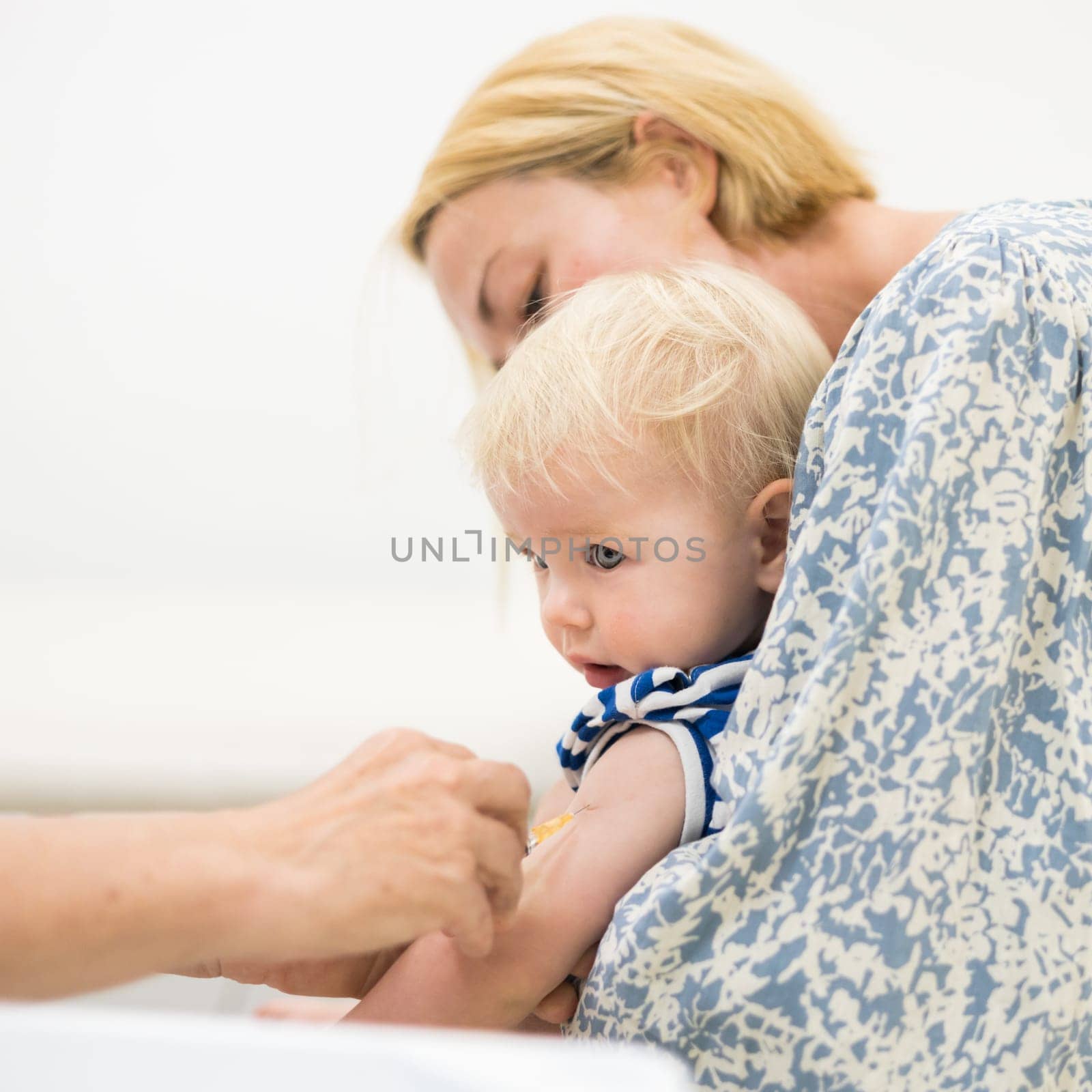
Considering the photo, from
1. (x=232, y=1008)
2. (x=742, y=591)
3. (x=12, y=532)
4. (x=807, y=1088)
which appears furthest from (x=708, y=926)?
(x=12, y=532)

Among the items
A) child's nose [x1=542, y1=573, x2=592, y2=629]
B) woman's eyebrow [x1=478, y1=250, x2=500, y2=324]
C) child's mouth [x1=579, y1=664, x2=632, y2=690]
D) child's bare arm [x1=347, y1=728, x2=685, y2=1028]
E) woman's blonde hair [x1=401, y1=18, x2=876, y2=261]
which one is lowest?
child's bare arm [x1=347, y1=728, x2=685, y2=1028]

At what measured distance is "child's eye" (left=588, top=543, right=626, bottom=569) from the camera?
2.81 ft

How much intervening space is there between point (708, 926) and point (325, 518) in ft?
7.66

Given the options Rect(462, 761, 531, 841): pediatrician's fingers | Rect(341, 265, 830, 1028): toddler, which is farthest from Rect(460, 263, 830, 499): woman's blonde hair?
Rect(462, 761, 531, 841): pediatrician's fingers

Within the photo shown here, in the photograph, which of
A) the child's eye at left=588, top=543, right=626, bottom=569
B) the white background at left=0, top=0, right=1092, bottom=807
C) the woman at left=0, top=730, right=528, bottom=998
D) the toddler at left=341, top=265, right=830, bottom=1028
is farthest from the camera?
the white background at left=0, top=0, right=1092, bottom=807

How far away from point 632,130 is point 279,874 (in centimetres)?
111

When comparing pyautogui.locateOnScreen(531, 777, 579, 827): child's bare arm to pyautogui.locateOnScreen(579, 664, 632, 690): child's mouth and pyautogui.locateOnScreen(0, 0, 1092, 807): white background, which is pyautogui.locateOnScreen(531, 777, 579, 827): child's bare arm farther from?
pyautogui.locateOnScreen(0, 0, 1092, 807): white background

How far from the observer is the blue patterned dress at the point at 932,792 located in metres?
0.61

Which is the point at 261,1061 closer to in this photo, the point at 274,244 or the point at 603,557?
the point at 603,557

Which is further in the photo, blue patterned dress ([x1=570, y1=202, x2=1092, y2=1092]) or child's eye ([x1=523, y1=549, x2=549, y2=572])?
child's eye ([x1=523, y1=549, x2=549, y2=572])

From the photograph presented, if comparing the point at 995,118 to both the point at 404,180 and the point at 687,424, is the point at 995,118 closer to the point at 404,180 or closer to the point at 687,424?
the point at 404,180

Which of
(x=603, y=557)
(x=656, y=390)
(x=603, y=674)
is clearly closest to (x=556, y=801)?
(x=603, y=674)

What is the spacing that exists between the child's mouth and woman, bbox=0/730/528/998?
224mm

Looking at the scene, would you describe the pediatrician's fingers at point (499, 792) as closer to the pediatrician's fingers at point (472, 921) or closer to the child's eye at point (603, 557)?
the pediatrician's fingers at point (472, 921)
